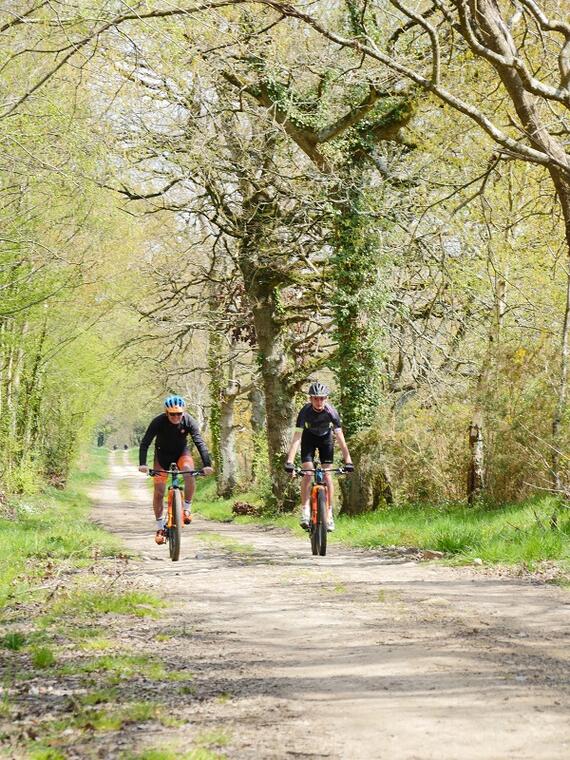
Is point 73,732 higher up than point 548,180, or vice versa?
point 548,180

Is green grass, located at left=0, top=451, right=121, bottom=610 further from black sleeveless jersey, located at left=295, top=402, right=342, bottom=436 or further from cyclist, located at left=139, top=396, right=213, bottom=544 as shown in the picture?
black sleeveless jersey, located at left=295, top=402, right=342, bottom=436

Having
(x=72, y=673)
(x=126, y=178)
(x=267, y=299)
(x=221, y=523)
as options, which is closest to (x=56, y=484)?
(x=221, y=523)

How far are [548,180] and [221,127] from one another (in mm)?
6264

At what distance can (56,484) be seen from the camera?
37531 mm

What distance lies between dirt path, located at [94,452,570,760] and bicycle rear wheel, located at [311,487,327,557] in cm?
113

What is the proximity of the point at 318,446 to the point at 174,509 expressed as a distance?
2291 mm

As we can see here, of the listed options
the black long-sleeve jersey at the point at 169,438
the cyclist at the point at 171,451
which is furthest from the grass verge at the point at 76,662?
the black long-sleeve jersey at the point at 169,438

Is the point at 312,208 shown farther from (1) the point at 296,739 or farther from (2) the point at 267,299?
(1) the point at 296,739

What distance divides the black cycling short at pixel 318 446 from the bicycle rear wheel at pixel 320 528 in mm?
757

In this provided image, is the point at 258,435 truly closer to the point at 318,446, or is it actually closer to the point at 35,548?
the point at 318,446

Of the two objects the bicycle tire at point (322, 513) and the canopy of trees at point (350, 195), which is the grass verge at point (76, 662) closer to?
the bicycle tire at point (322, 513)

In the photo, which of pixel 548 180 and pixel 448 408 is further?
pixel 448 408

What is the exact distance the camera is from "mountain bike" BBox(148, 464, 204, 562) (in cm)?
1134

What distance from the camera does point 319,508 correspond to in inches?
452
